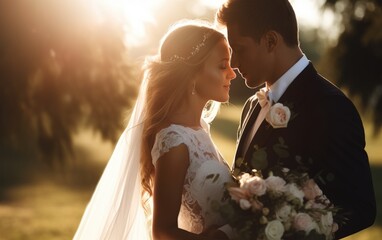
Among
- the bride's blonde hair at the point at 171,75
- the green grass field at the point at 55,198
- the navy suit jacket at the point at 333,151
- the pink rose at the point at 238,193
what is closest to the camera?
the pink rose at the point at 238,193

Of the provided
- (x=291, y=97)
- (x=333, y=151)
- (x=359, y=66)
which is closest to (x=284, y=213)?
A: (x=333, y=151)

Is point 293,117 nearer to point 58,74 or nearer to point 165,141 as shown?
point 165,141

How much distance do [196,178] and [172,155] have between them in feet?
0.72

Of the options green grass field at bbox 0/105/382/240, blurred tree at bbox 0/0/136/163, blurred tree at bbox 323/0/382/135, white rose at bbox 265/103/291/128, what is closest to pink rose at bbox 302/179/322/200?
white rose at bbox 265/103/291/128

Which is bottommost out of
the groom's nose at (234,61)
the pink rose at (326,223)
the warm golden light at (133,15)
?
the pink rose at (326,223)

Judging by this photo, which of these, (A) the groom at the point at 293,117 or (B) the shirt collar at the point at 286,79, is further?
(B) the shirt collar at the point at 286,79

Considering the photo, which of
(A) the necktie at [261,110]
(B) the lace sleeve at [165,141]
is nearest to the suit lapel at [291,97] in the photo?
(A) the necktie at [261,110]

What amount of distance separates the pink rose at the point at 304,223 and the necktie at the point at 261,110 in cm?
99

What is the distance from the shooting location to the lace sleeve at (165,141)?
15.7 ft

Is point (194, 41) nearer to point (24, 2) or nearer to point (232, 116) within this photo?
point (24, 2)

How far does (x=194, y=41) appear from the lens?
508 cm

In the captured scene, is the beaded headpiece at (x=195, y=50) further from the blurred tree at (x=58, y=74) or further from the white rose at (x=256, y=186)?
the blurred tree at (x=58, y=74)

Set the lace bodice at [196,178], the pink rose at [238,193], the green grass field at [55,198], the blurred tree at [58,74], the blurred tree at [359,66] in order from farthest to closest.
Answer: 1. the blurred tree at [359,66]
2. the green grass field at [55,198]
3. the blurred tree at [58,74]
4. the lace bodice at [196,178]
5. the pink rose at [238,193]

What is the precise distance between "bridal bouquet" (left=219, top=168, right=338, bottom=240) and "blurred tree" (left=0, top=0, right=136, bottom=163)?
21.2 ft
